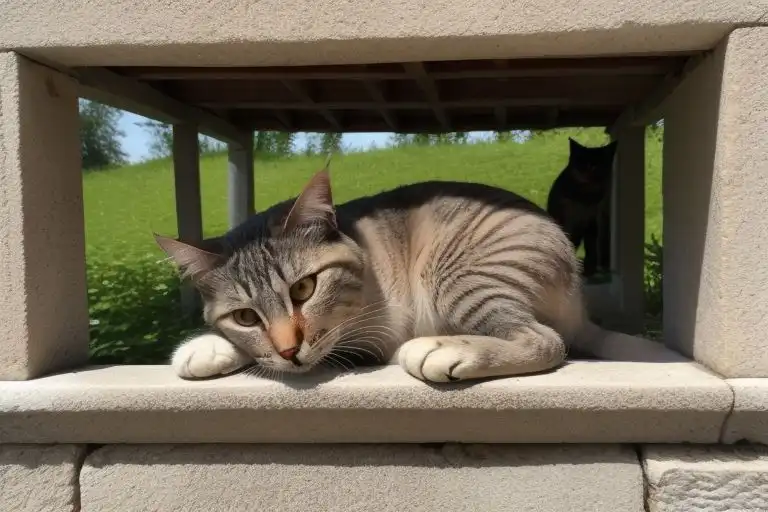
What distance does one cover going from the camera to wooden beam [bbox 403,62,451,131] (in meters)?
1.89

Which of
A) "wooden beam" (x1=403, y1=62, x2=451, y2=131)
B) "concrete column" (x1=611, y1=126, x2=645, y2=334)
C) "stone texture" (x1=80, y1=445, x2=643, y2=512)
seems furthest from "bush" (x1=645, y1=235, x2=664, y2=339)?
"stone texture" (x1=80, y1=445, x2=643, y2=512)

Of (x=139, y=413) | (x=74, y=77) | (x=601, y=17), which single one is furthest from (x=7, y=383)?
(x=601, y=17)

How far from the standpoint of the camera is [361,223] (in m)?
1.80

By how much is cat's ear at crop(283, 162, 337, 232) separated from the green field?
2464 millimetres

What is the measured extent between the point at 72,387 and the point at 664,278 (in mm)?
1557

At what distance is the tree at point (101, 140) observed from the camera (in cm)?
637

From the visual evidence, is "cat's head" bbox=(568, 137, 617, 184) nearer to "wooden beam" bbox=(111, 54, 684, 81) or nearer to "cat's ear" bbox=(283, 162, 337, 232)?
"wooden beam" bbox=(111, 54, 684, 81)

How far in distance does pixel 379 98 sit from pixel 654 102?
993mm

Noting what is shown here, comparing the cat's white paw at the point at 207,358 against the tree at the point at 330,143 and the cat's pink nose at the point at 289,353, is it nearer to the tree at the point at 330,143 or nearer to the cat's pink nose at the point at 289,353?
the cat's pink nose at the point at 289,353

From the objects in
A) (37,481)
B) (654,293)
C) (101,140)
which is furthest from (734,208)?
(101,140)

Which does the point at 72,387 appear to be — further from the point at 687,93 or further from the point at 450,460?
the point at 687,93

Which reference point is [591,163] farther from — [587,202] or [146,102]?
[146,102]

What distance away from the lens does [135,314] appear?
10.3ft

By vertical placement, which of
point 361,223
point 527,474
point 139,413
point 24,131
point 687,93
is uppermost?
point 687,93
